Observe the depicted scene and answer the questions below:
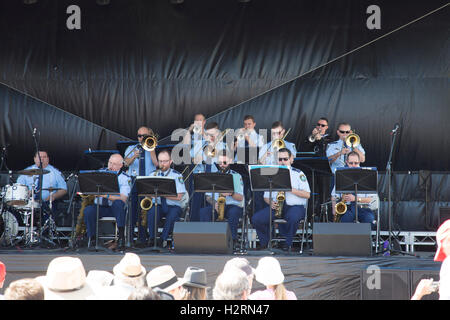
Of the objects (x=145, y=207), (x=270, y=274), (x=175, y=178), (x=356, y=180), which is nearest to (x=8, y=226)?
(x=145, y=207)

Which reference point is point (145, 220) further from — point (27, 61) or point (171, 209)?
point (27, 61)

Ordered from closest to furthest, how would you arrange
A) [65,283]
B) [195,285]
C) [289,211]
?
[65,283] → [195,285] → [289,211]

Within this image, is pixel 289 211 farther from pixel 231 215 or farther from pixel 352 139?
pixel 352 139

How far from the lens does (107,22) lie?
1154cm

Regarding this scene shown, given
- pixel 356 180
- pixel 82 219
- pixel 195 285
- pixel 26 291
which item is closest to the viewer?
pixel 26 291

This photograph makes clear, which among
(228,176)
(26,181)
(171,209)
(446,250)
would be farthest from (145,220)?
(446,250)

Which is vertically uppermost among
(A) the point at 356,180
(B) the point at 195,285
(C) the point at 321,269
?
(A) the point at 356,180

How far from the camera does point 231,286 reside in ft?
13.4

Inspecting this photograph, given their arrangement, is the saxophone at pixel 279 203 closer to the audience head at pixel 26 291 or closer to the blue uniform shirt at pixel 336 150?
the blue uniform shirt at pixel 336 150

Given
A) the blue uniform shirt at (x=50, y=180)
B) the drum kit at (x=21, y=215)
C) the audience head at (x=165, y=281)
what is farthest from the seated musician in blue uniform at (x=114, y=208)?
the audience head at (x=165, y=281)

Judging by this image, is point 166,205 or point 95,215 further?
point 166,205

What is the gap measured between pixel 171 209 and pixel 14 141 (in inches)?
153

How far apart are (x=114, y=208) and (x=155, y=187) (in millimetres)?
955

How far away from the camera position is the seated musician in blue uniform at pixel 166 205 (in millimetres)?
9453
